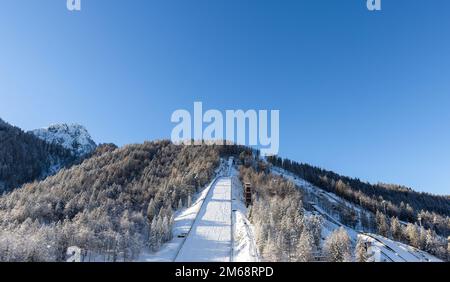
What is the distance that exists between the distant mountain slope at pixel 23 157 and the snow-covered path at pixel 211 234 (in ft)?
248

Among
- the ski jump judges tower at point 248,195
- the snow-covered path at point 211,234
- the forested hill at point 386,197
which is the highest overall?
the ski jump judges tower at point 248,195

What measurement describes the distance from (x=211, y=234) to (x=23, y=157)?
10892cm

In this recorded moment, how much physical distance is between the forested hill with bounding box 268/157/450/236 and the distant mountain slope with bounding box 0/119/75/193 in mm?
83639

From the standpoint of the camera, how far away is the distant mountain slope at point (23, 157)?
119188 mm

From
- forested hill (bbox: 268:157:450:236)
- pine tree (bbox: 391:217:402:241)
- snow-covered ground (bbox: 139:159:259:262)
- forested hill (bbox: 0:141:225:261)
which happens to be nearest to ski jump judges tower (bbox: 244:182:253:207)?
snow-covered ground (bbox: 139:159:259:262)

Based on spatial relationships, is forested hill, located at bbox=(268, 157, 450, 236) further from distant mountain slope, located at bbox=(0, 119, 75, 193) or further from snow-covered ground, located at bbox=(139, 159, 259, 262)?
distant mountain slope, located at bbox=(0, 119, 75, 193)

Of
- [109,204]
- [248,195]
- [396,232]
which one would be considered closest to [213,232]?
[109,204]

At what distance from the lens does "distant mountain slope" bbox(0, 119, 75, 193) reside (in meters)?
119

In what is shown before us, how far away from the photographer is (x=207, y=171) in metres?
92.6

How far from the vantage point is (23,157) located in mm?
131500

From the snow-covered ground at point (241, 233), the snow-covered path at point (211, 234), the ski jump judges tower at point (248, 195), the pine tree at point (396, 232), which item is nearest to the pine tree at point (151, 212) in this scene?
the snow-covered path at point (211, 234)

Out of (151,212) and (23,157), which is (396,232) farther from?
(23,157)

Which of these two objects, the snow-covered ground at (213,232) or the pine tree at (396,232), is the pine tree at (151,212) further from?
the pine tree at (396,232)
